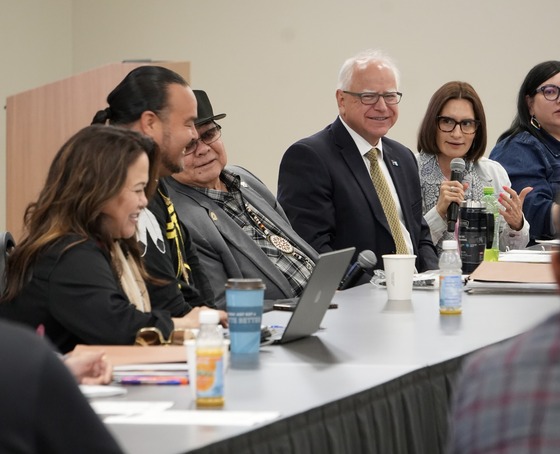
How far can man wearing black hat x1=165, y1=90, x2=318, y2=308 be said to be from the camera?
11.0ft

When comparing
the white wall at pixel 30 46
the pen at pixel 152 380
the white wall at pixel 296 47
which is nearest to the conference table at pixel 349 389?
the pen at pixel 152 380

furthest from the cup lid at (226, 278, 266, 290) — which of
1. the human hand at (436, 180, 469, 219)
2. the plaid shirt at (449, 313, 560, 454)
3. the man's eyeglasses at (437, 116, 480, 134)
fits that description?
the man's eyeglasses at (437, 116, 480, 134)

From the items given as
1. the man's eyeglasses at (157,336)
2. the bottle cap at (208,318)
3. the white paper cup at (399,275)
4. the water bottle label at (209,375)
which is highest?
the bottle cap at (208,318)

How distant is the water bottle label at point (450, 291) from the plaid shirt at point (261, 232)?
0.85 metres

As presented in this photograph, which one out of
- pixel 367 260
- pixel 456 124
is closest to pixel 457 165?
pixel 456 124

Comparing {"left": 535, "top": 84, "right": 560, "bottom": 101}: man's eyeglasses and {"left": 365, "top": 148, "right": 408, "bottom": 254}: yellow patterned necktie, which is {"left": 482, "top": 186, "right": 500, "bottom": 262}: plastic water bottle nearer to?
{"left": 365, "top": 148, "right": 408, "bottom": 254}: yellow patterned necktie

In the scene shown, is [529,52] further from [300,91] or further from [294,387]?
[294,387]

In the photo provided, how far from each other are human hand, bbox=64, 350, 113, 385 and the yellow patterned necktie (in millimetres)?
2267

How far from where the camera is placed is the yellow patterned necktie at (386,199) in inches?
156

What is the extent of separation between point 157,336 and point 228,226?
1.24 metres

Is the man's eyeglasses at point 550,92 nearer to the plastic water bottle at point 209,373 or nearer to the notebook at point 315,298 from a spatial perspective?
the notebook at point 315,298

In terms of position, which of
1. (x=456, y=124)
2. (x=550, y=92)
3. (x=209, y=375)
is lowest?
(x=209, y=375)

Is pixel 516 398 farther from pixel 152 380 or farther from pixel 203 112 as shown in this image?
pixel 203 112

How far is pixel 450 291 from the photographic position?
2654 mm
